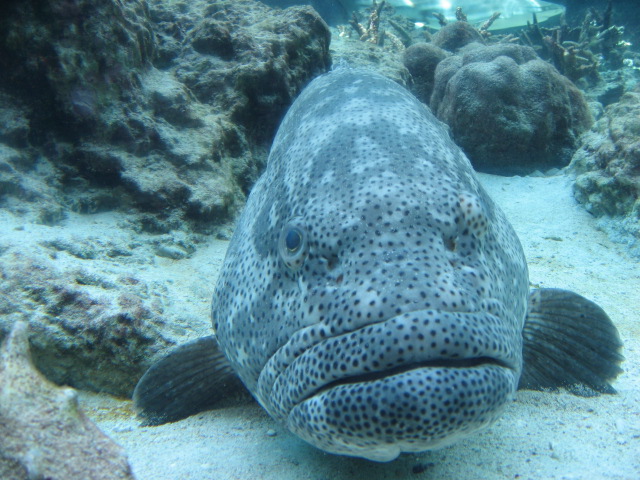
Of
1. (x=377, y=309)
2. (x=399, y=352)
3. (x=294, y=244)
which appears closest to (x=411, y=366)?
(x=399, y=352)

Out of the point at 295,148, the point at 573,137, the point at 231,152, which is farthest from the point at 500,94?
the point at 295,148

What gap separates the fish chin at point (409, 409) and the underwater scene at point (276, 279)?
1 centimetres

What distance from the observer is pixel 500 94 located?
630 centimetres

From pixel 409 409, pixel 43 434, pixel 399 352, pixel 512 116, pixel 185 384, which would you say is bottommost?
pixel 185 384

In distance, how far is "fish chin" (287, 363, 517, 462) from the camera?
57.7 inches

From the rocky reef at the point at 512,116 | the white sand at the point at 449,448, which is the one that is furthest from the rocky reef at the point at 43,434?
the rocky reef at the point at 512,116

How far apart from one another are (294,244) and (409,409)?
957 mm

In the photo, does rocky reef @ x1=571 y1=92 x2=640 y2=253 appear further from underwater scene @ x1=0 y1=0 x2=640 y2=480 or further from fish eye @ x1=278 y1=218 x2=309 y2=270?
fish eye @ x1=278 y1=218 x2=309 y2=270

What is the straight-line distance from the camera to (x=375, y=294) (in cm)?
169

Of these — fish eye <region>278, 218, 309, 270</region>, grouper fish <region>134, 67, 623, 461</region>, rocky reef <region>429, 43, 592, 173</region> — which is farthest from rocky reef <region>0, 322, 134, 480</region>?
rocky reef <region>429, 43, 592, 173</region>

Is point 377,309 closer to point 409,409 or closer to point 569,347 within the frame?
point 409,409

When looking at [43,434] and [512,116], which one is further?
[512,116]

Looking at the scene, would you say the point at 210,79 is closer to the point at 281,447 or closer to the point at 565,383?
the point at 281,447

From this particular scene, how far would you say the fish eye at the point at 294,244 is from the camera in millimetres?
2033
